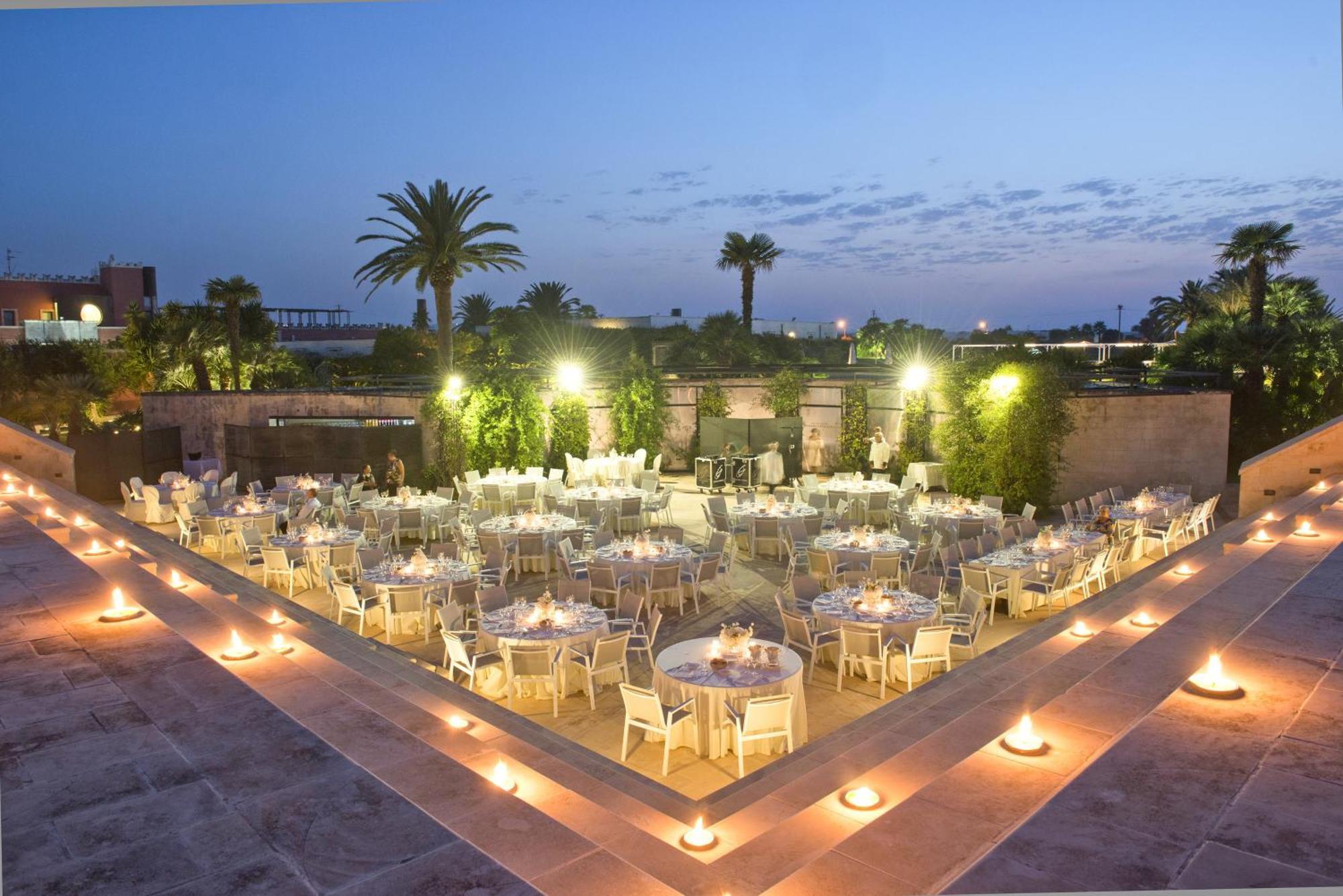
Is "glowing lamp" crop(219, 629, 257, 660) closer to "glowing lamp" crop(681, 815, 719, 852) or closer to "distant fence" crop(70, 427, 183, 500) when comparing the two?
"glowing lamp" crop(681, 815, 719, 852)

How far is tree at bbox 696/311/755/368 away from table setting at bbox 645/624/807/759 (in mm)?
25019

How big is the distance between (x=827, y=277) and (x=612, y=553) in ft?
147

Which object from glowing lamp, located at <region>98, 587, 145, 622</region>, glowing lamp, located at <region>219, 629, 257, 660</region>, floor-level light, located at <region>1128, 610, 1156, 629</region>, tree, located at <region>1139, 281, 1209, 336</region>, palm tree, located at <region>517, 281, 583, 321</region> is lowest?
floor-level light, located at <region>1128, 610, 1156, 629</region>

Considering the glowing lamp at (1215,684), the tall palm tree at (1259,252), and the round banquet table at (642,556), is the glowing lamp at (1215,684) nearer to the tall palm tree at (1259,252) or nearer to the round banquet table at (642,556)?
the round banquet table at (642,556)

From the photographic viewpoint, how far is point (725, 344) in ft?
104

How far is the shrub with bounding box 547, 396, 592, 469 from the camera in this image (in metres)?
18.9

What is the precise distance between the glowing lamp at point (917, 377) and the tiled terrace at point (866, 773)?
34.8ft

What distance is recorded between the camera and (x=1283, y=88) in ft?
34.1

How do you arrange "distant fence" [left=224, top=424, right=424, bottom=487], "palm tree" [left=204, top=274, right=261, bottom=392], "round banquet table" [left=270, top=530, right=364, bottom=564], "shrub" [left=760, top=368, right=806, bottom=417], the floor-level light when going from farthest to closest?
"palm tree" [left=204, top=274, right=261, bottom=392], "shrub" [left=760, top=368, right=806, bottom=417], "distant fence" [left=224, top=424, right=424, bottom=487], "round banquet table" [left=270, top=530, right=364, bottom=564], the floor-level light

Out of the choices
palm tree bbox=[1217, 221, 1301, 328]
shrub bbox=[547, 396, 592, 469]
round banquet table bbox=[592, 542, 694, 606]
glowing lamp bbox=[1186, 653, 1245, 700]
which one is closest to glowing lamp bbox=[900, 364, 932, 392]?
shrub bbox=[547, 396, 592, 469]

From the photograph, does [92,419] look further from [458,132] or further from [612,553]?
[612,553]

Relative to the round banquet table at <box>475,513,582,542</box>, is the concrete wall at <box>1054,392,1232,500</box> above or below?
above

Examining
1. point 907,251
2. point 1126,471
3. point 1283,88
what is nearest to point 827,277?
point 907,251

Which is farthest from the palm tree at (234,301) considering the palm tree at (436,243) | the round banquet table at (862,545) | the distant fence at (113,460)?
the round banquet table at (862,545)
